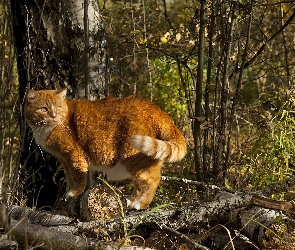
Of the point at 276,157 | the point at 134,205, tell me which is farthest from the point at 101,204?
the point at 276,157

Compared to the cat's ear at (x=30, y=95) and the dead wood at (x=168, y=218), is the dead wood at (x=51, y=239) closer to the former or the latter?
the dead wood at (x=168, y=218)

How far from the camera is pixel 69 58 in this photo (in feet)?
14.8

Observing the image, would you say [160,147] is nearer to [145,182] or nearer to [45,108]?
[145,182]

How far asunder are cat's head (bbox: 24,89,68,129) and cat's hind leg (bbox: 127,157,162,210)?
31.2 inches

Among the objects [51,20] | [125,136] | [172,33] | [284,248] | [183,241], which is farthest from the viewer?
[172,33]

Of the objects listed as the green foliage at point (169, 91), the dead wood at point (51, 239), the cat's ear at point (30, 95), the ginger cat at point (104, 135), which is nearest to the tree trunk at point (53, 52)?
the cat's ear at point (30, 95)

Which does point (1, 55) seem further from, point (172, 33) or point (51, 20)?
point (172, 33)

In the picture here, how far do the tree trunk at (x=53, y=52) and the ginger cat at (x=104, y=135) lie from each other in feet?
1.52

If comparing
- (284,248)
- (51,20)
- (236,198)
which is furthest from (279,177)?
(51,20)

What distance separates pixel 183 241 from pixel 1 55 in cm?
266

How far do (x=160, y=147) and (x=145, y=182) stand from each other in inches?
16.3

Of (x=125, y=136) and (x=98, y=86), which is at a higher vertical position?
(x=98, y=86)

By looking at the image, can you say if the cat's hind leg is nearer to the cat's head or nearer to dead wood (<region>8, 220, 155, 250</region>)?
the cat's head

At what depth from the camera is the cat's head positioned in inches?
155
